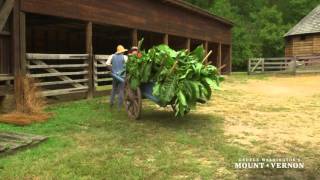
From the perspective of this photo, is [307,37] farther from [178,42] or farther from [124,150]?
[124,150]

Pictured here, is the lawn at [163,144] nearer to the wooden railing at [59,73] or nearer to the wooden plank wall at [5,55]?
the wooden railing at [59,73]

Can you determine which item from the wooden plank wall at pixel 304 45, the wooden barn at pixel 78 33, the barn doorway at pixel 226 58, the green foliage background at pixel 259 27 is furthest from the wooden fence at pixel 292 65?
the green foliage background at pixel 259 27

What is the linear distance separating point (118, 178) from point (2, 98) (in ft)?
20.3

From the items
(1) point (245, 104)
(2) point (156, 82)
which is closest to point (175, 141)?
(2) point (156, 82)

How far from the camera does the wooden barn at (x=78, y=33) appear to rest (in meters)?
10.9

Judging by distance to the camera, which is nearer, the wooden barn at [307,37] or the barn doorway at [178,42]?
the barn doorway at [178,42]

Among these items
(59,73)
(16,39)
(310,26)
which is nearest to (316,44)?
(310,26)

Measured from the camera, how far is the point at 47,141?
734cm

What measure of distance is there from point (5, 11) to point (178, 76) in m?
4.92

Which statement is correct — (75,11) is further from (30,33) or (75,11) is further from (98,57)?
(30,33)

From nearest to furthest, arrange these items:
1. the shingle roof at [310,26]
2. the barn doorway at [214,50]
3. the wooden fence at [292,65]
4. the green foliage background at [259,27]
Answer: the barn doorway at [214,50]
the wooden fence at [292,65]
the shingle roof at [310,26]
the green foliage background at [259,27]

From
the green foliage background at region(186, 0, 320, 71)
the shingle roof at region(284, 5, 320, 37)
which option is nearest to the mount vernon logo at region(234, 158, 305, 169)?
the shingle roof at region(284, 5, 320, 37)

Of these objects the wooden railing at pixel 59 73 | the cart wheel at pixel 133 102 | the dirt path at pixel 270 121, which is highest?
the wooden railing at pixel 59 73

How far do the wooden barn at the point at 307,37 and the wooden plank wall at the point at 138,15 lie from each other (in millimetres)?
14642
